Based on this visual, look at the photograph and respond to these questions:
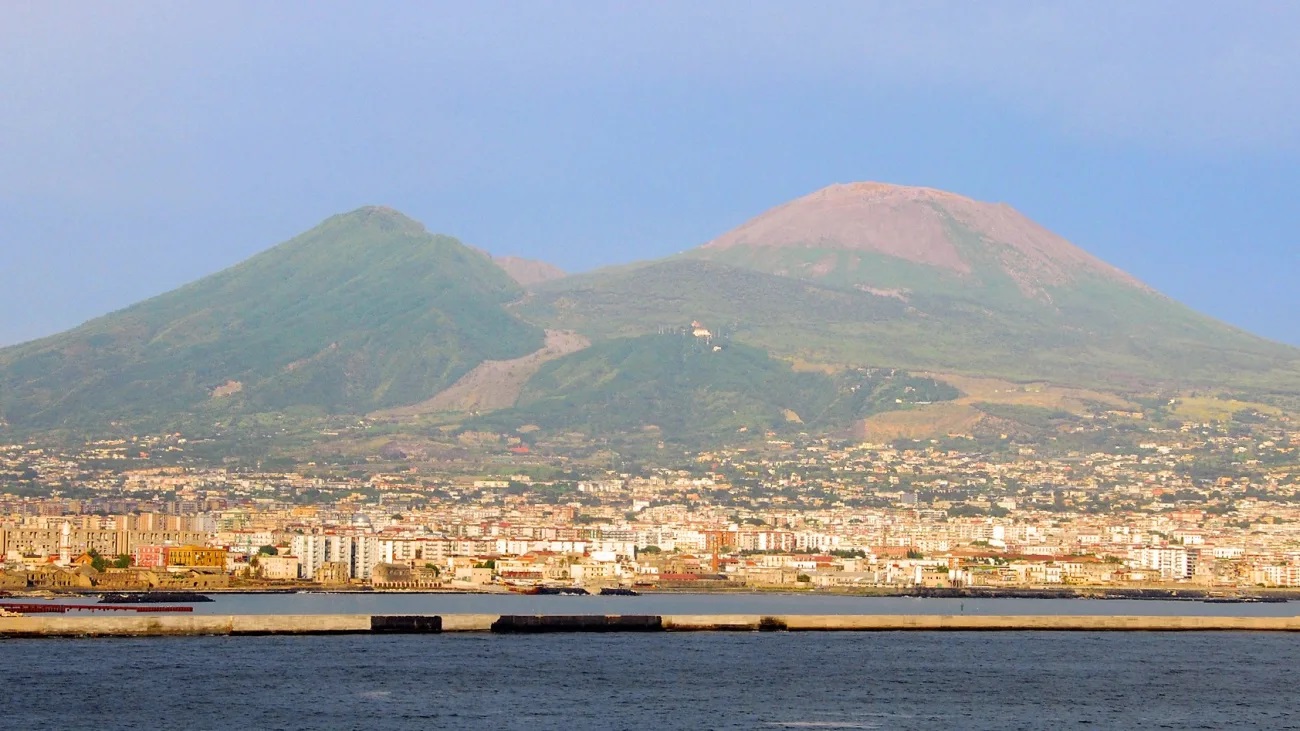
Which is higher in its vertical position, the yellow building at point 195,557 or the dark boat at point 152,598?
the yellow building at point 195,557

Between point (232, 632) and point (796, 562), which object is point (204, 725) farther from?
point (796, 562)

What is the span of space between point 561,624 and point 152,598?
4265cm

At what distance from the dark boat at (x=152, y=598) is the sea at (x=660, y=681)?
40955 mm

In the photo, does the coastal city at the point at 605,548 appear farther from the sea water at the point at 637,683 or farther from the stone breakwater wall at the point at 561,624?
the sea water at the point at 637,683

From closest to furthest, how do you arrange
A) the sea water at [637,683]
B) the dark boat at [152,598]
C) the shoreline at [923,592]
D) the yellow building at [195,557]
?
1. the sea water at [637,683]
2. the dark boat at [152,598]
3. the shoreline at [923,592]
4. the yellow building at [195,557]

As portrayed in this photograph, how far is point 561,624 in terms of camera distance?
244 ft

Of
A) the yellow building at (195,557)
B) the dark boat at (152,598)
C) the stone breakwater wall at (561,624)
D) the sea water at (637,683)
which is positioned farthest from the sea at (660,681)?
the yellow building at (195,557)

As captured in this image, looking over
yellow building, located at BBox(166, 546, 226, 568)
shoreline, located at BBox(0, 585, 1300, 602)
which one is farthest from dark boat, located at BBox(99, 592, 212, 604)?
yellow building, located at BBox(166, 546, 226, 568)

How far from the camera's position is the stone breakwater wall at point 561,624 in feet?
221

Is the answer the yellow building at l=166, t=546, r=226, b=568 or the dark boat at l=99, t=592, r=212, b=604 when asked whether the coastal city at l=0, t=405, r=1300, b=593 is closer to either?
the yellow building at l=166, t=546, r=226, b=568

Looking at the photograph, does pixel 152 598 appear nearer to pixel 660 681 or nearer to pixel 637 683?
pixel 660 681

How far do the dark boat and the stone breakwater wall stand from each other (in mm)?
30576

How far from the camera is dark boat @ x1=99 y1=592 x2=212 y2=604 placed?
350 feet

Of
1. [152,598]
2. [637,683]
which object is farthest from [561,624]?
[152,598]
